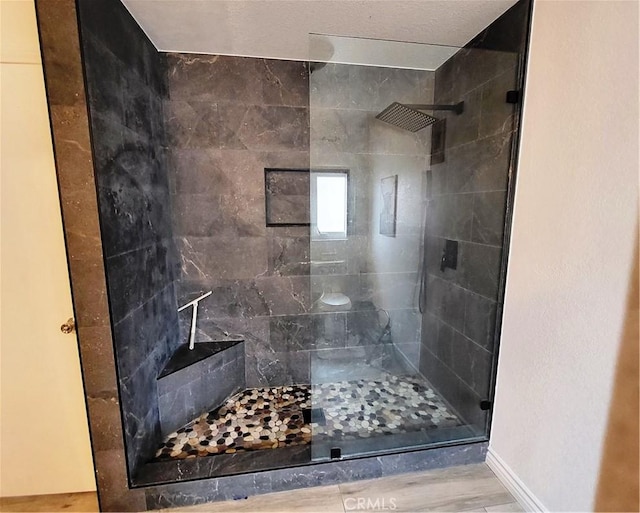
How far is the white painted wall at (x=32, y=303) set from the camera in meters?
1.27

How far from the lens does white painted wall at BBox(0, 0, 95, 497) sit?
1270 millimetres

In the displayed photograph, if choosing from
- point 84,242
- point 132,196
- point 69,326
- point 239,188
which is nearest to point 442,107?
point 239,188

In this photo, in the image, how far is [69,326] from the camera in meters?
1.42

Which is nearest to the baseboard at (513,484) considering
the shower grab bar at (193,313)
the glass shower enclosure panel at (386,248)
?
the glass shower enclosure panel at (386,248)

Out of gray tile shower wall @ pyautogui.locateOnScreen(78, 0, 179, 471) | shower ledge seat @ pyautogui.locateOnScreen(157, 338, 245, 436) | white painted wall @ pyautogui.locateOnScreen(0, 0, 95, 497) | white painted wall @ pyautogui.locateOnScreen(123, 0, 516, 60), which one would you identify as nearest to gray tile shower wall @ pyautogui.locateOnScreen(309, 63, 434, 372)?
white painted wall @ pyautogui.locateOnScreen(123, 0, 516, 60)

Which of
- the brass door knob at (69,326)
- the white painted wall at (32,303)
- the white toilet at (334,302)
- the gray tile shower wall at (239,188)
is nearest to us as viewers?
the white painted wall at (32,303)

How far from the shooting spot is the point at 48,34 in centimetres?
115

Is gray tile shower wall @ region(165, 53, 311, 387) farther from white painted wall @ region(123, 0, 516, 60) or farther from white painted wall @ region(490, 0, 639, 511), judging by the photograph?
white painted wall @ region(490, 0, 639, 511)

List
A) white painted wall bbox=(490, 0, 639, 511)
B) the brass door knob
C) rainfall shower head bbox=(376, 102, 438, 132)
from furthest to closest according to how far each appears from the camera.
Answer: rainfall shower head bbox=(376, 102, 438, 132), the brass door knob, white painted wall bbox=(490, 0, 639, 511)

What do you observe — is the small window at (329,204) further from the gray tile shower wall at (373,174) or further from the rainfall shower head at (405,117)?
the rainfall shower head at (405,117)

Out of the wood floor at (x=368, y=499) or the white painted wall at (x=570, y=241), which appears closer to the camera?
the white painted wall at (x=570, y=241)

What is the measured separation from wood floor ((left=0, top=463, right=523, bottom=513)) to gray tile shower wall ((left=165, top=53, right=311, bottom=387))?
96cm

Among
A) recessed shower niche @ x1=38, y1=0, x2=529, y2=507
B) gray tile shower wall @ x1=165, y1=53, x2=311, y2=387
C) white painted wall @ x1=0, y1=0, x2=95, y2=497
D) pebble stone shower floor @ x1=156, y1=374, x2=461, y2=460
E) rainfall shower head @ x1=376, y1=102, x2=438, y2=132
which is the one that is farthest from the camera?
rainfall shower head @ x1=376, y1=102, x2=438, y2=132

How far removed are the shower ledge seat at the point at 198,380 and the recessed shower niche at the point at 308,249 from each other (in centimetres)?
1
